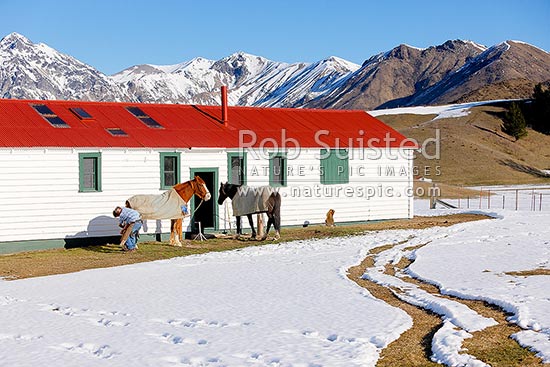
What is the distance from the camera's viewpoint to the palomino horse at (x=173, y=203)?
2478 cm

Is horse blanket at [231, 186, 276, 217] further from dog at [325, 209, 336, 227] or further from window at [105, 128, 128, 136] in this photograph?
window at [105, 128, 128, 136]

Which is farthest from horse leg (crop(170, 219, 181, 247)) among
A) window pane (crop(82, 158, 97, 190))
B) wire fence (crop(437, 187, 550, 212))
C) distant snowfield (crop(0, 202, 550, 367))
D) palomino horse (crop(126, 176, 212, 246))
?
wire fence (crop(437, 187, 550, 212))

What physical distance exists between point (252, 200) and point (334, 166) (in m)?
5.31

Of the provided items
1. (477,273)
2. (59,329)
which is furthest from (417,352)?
(477,273)

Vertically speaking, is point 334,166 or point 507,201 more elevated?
point 334,166

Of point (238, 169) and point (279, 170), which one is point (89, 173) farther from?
point (279, 170)

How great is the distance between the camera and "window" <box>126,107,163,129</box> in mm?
28519

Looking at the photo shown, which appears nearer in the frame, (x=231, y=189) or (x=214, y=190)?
(x=231, y=189)

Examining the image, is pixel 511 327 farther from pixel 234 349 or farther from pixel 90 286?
pixel 90 286

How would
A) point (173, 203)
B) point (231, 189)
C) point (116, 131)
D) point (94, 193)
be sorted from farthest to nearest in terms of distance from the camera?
point (116, 131) < point (231, 189) < point (94, 193) < point (173, 203)

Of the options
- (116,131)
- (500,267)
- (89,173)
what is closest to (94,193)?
(89,173)

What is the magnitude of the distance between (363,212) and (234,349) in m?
21.4

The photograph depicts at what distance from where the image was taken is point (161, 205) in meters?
25.0

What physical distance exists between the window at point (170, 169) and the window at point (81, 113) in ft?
10.4
